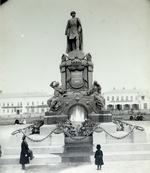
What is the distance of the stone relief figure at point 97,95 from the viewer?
1151 cm

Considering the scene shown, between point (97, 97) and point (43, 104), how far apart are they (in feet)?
96.7

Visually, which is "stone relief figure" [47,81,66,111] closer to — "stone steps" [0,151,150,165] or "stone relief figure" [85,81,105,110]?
"stone relief figure" [85,81,105,110]

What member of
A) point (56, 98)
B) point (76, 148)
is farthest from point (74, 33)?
point (76, 148)

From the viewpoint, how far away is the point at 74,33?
13781 millimetres

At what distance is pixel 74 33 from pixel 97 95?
4.90 m

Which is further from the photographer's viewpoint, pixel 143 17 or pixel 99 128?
pixel 99 128

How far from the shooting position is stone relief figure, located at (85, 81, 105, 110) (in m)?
11.5

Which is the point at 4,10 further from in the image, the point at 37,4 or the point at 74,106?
the point at 74,106

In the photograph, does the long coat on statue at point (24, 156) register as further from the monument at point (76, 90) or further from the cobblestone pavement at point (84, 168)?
the monument at point (76, 90)

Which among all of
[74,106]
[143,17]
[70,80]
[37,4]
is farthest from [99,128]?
[37,4]

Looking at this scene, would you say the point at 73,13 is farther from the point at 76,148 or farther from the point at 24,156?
the point at 24,156

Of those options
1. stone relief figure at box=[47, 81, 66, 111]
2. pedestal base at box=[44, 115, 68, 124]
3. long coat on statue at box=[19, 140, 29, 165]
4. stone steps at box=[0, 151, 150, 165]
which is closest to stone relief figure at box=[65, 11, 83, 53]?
stone relief figure at box=[47, 81, 66, 111]

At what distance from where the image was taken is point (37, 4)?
9.88m

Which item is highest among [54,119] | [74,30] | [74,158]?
[74,30]
